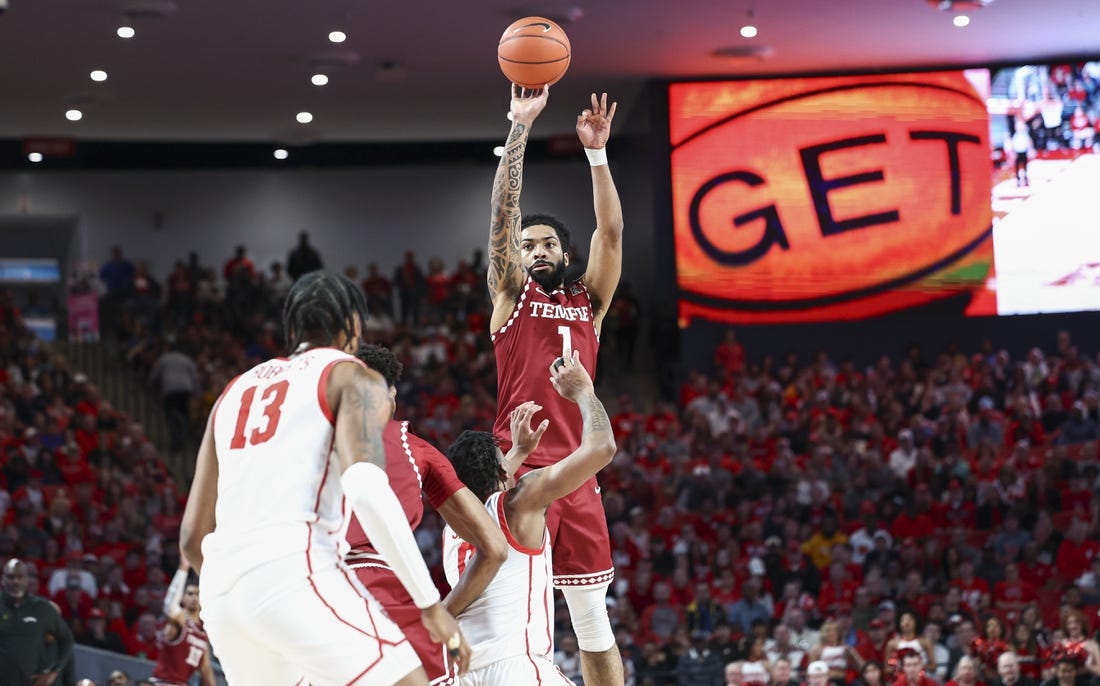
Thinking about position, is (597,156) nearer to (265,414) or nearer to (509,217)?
(509,217)

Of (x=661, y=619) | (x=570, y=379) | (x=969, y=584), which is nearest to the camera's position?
(x=570, y=379)

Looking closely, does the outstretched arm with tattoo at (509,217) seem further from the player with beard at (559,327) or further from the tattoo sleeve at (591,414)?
the tattoo sleeve at (591,414)

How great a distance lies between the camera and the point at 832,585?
645 inches

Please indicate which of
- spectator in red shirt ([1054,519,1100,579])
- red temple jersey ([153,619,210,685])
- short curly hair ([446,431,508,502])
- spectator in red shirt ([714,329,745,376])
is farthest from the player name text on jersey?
spectator in red shirt ([714,329,745,376])

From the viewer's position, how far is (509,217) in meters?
7.11

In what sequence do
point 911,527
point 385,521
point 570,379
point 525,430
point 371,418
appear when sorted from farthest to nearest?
1. point 911,527
2. point 525,430
3. point 570,379
4. point 371,418
5. point 385,521

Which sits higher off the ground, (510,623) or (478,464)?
(478,464)

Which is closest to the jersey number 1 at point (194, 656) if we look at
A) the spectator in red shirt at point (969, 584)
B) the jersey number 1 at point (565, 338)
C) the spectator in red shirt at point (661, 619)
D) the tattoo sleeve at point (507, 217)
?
the spectator in red shirt at point (661, 619)

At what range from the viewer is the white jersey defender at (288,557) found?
4.38 meters

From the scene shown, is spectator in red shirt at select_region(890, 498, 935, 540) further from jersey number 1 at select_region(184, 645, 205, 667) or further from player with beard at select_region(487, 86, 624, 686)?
player with beard at select_region(487, 86, 624, 686)

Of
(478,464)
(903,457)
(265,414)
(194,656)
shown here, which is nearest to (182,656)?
(194,656)

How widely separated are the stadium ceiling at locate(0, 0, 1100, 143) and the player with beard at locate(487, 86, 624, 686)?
519 inches

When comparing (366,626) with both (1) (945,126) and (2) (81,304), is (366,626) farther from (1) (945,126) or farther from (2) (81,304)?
(2) (81,304)

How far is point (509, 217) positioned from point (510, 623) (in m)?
1.97
